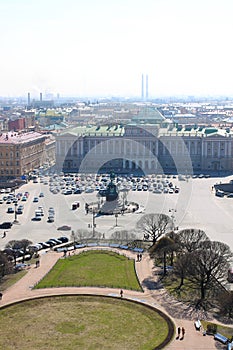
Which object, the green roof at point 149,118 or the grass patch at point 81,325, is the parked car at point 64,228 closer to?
the grass patch at point 81,325

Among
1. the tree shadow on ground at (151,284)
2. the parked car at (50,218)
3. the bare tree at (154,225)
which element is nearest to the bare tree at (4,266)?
the tree shadow on ground at (151,284)

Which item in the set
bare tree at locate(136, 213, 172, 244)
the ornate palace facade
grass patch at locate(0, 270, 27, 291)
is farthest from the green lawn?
the ornate palace facade

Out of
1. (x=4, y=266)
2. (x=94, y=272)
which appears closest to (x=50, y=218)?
(x=94, y=272)

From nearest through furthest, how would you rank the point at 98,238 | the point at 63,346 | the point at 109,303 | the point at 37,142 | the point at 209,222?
the point at 63,346
the point at 109,303
the point at 98,238
the point at 209,222
the point at 37,142

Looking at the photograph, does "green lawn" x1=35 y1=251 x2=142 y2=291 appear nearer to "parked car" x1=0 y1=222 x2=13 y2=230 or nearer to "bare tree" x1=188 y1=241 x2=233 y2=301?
"bare tree" x1=188 y1=241 x2=233 y2=301

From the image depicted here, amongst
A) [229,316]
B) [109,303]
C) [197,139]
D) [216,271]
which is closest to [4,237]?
[109,303]

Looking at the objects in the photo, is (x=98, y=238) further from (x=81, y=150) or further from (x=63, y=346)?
(x=81, y=150)
